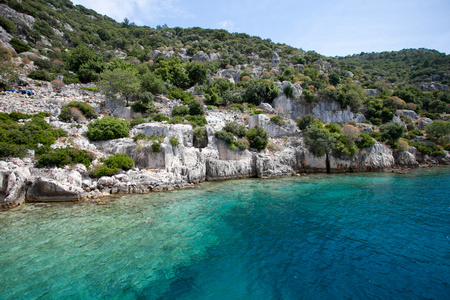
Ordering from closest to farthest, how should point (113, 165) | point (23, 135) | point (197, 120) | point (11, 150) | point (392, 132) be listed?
point (11, 150) → point (23, 135) → point (113, 165) → point (197, 120) → point (392, 132)

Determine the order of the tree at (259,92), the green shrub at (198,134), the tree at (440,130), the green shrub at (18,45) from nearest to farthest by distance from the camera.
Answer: the green shrub at (198,134)
the tree at (440,130)
the green shrub at (18,45)
the tree at (259,92)

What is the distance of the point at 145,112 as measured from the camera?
3106 centimetres

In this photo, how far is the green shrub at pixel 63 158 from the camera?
17.3 metres

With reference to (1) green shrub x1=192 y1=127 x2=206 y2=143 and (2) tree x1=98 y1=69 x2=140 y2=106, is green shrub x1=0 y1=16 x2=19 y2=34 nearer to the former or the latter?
(2) tree x1=98 y1=69 x2=140 y2=106

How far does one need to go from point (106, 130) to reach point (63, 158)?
608 centimetres

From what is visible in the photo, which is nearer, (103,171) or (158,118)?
(103,171)

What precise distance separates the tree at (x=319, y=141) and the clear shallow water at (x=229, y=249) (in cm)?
1366

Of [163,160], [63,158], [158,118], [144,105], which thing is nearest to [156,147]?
[163,160]

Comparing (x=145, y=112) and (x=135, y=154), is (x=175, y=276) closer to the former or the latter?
(x=135, y=154)

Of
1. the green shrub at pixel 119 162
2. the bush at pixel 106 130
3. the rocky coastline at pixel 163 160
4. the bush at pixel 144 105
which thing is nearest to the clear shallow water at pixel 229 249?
the rocky coastline at pixel 163 160

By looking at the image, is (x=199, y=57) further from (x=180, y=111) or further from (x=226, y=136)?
(x=226, y=136)

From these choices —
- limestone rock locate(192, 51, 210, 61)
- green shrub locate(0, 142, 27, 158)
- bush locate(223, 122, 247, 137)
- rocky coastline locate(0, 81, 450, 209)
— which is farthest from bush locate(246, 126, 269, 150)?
limestone rock locate(192, 51, 210, 61)

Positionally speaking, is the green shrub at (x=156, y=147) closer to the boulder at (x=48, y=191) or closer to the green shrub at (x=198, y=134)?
the green shrub at (x=198, y=134)

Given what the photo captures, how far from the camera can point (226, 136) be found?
86.8ft
